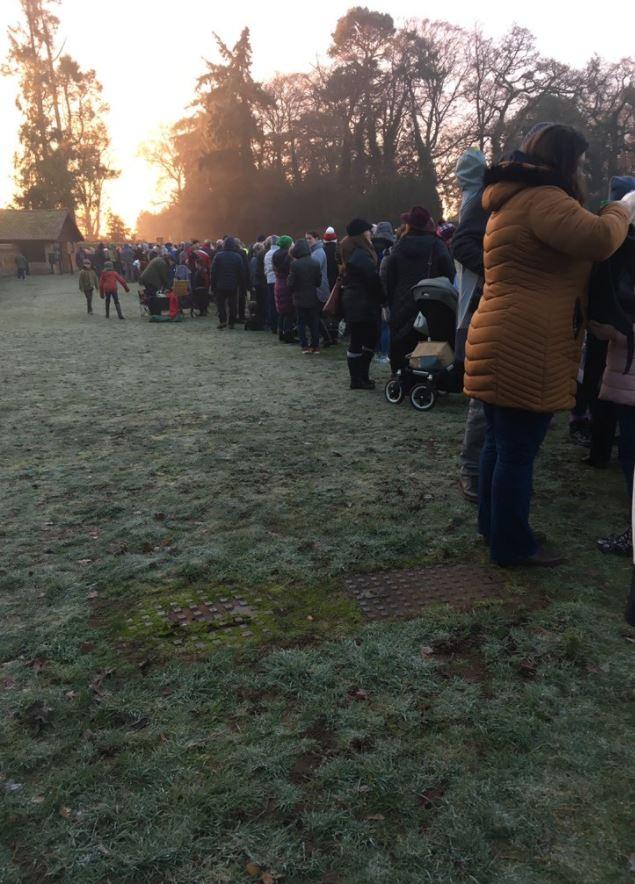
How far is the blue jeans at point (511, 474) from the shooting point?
352 centimetres

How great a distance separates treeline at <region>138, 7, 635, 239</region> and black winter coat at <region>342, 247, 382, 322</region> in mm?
30075

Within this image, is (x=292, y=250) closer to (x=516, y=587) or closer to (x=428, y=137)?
(x=516, y=587)

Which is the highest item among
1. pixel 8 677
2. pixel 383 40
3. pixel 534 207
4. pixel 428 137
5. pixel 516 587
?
pixel 383 40

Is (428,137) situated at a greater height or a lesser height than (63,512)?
greater

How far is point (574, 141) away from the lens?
3156 mm

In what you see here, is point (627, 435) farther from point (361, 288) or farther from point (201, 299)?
point (201, 299)

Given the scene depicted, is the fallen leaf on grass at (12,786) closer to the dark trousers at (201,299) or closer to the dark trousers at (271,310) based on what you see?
the dark trousers at (271,310)

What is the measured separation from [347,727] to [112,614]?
56.1 inches

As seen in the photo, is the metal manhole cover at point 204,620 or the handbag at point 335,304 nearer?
the metal manhole cover at point 204,620

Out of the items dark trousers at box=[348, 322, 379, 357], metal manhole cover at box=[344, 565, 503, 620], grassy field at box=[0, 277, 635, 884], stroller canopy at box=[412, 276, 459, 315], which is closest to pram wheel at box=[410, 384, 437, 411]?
stroller canopy at box=[412, 276, 459, 315]

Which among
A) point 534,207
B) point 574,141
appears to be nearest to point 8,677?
point 534,207

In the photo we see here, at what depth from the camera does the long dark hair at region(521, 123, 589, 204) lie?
124 inches

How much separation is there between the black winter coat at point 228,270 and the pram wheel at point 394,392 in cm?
814

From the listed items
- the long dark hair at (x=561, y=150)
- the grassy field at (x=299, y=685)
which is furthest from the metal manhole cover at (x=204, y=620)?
the long dark hair at (x=561, y=150)
